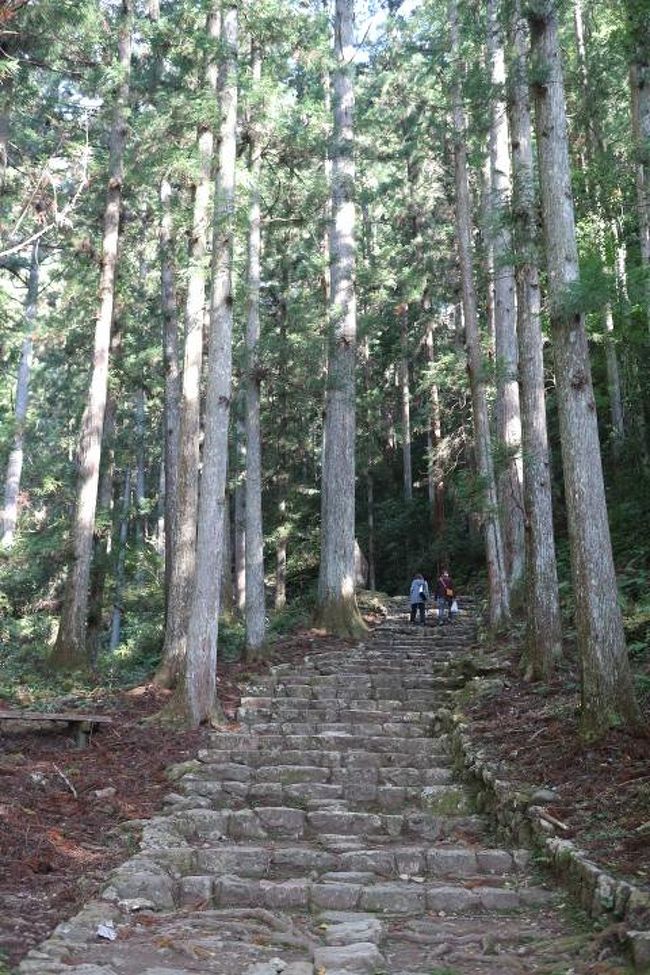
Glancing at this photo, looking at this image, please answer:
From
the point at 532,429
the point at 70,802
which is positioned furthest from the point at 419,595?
the point at 70,802

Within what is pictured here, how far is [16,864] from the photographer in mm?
6109

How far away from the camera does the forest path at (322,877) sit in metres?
4.81

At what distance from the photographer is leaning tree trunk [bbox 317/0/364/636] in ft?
57.9

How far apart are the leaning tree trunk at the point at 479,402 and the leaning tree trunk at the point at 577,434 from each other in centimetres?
647

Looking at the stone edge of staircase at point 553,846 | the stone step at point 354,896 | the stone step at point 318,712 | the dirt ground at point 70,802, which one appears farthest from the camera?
the stone step at point 318,712

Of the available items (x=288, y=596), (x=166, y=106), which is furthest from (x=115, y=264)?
(x=288, y=596)

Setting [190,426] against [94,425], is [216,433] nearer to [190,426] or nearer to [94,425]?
[190,426]

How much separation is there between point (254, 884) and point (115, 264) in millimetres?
13118

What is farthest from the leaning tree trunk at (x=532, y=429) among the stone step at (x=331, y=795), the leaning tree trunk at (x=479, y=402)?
the stone step at (x=331, y=795)

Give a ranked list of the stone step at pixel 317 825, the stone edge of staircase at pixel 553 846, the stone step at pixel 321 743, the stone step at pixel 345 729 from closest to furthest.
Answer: the stone edge of staircase at pixel 553 846 → the stone step at pixel 317 825 → the stone step at pixel 321 743 → the stone step at pixel 345 729

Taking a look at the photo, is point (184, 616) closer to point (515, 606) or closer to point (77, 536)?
point (77, 536)

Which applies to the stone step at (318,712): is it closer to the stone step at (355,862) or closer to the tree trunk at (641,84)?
the stone step at (355,862)

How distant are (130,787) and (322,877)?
3064 millimetres

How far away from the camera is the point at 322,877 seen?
6.56m
